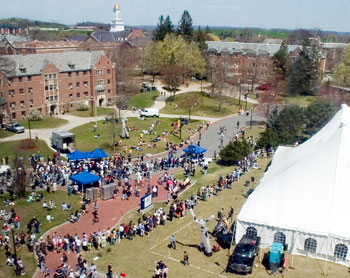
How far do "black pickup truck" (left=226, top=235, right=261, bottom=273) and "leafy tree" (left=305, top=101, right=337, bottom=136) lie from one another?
96.4ft

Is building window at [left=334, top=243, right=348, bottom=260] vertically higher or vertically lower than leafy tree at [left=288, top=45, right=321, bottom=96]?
lower

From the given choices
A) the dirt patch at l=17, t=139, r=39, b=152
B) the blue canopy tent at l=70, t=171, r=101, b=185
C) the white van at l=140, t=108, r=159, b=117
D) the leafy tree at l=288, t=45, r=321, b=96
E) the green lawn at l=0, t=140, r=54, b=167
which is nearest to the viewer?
the blue canopy tent at l=70, t=171, r=101, b=185

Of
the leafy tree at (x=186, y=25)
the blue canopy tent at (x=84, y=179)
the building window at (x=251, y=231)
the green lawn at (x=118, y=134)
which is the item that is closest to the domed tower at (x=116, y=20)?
the leafy tree at (x=186, y=25)

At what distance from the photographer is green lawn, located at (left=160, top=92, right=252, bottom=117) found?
65.8 m

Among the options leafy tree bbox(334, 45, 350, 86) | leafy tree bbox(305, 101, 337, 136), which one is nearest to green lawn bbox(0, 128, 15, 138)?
leafy tree bbox(305, 101, 337, 136)

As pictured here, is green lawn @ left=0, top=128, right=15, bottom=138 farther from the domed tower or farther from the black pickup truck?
the domed tower

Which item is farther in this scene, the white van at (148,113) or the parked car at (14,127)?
the white van at (148,113)

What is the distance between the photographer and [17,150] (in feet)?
146

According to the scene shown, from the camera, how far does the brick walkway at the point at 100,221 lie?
80.9 ft

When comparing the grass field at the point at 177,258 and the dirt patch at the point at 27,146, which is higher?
the dirt patch at the point at 27,146

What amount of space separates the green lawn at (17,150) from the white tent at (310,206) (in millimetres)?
25601

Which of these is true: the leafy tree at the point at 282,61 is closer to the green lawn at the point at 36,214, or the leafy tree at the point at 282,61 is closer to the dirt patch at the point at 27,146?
the dirt patch at the point at 27,146

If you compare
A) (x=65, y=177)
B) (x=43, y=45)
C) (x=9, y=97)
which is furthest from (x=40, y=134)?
(x=43, y=45)

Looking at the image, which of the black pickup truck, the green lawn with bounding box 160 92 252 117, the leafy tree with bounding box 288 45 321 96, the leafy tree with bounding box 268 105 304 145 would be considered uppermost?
the leafy tree with bounding box 288 45 321 96
